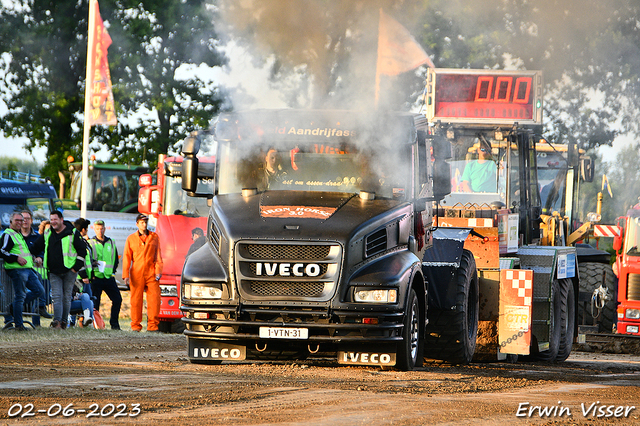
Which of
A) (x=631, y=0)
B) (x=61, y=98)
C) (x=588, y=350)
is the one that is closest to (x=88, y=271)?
(x=588, y=350)

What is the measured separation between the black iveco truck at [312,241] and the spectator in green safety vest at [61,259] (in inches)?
199

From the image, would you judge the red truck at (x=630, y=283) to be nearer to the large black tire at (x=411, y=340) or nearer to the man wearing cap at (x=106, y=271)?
the large black tire at (x=411, y=340)

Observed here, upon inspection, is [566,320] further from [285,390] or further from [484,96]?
[285,390]

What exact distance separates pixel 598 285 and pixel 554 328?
4.19 m

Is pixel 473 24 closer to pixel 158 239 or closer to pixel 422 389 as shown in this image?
pixel 158 239

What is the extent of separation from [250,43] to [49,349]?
4545mm

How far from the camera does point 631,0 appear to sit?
16.3 metres

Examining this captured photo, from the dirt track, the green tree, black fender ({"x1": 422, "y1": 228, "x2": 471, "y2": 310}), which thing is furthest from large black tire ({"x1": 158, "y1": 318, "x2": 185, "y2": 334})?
the green tree

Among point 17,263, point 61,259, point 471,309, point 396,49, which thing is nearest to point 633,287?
point 471,309

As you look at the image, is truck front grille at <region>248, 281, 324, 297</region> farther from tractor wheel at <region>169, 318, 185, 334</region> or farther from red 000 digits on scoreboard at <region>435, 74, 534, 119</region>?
tractor wheel at <region>169, 318, 185, 334</region>

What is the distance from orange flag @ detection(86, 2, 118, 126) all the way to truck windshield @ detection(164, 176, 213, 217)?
5.13 m

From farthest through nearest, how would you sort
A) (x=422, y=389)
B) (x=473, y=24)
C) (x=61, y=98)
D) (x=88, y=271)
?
(x=61, y=98)
(x=473, y=24)
(x=88, y=271)
(x=422, y=389)

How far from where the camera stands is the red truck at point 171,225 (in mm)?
16641

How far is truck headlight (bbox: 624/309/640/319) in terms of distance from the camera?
50.9 feet
